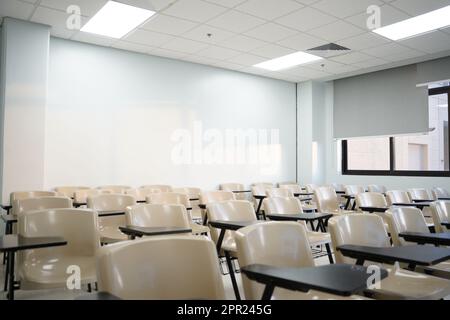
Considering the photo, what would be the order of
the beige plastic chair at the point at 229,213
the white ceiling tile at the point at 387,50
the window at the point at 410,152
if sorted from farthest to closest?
1. the window at the point at 410,152
2. the white ceiling tile at the point at 387,50
3. the beige plastic chair at the point at 229,213

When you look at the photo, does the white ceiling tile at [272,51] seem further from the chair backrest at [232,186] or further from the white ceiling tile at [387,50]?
the chair backrest at [232,186]

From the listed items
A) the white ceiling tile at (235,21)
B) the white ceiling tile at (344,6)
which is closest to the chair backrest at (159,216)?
the white ceiling tile at (235,21)

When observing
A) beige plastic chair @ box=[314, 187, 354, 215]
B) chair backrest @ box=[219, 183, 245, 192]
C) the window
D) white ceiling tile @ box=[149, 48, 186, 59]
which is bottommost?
beige plastic chair @ box=[314, 187, 354, 215]

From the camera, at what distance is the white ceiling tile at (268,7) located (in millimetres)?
4430

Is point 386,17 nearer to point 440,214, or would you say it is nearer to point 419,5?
point 419,5

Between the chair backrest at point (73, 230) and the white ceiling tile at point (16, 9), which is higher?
the white ceiling tile at point (16, 9)

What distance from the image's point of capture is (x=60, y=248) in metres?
2.43

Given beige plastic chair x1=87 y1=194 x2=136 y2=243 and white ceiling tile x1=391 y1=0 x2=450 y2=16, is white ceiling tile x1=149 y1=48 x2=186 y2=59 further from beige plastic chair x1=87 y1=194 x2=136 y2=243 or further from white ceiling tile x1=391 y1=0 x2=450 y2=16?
white ceiling tile x1=391 y1=0 x2=450 y2=16

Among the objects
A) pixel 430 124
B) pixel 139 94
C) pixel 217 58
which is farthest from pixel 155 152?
pixel 430 124

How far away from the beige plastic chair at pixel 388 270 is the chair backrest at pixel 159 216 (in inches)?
45.8

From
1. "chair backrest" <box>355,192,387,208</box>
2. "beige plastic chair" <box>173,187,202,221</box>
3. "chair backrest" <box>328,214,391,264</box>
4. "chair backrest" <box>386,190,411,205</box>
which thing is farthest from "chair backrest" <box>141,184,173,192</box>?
"chair backrest" <box>328,214,391,264</box>

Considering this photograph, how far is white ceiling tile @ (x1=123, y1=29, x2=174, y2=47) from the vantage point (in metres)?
5.39

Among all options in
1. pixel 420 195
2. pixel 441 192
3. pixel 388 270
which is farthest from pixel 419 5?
pixel 388 270

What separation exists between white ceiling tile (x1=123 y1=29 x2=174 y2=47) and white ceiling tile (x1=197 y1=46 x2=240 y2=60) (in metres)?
0.79
